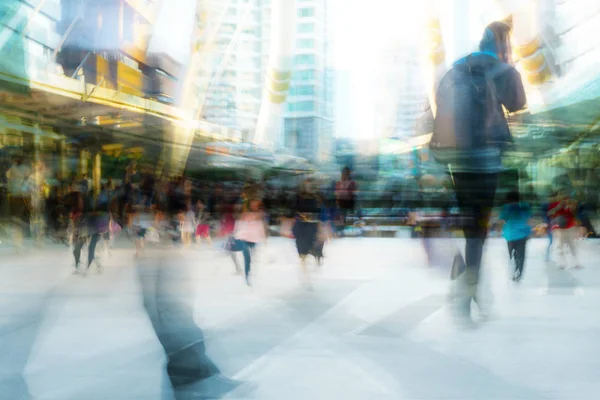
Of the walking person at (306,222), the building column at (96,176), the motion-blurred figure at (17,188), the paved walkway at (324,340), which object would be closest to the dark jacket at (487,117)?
the paved walkway at (324,340)

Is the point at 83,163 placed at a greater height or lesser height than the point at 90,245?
greater

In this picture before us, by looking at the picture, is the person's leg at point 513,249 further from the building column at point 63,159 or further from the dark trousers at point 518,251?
the building column at point 63,159

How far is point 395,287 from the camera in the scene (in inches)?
277

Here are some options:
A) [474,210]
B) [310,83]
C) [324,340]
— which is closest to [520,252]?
[324,340]

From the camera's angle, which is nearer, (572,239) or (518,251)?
(518,251)

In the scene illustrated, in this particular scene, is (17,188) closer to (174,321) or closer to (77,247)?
(77,247)

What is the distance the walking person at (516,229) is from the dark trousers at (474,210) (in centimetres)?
370

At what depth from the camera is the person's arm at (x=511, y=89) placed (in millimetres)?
3256

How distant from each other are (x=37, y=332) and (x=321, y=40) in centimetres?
9482

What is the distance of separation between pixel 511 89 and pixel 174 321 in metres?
1.82

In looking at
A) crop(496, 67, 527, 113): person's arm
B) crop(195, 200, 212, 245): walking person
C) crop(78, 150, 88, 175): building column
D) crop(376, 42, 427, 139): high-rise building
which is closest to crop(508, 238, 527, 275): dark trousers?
crop(496, 67, 527, 113): person's arm

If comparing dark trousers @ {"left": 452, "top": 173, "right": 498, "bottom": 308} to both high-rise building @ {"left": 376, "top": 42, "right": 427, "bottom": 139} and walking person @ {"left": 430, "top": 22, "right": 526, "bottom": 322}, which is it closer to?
walking person @ {"left": 430, "top": 22, "right": 526, "bottom": 322}

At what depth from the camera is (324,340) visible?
164 inches

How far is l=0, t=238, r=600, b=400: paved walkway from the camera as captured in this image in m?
3.05
